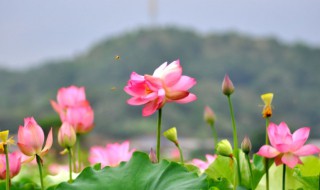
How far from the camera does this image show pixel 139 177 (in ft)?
1.67

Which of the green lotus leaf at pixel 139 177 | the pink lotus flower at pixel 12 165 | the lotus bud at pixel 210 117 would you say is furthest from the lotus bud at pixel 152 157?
the lotus bud at pixel 210 117

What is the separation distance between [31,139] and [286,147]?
23 cm

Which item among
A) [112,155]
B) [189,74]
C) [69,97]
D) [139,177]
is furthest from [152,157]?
[189,74]

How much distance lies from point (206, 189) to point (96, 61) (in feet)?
161

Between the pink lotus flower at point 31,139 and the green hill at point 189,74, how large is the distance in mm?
35769

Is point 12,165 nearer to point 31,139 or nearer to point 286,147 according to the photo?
point 31,139

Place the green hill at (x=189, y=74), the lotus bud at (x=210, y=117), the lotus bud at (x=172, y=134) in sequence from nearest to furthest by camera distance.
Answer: the lotus bud at (x=172, y=134), the lotus bud at (x=210, y=117), the green hill at (x=189, y=74)

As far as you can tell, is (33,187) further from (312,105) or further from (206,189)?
(312,105)

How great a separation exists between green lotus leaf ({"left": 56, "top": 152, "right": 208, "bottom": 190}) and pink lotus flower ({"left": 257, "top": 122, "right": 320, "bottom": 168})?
0.07 m

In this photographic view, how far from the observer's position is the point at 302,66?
4788cm

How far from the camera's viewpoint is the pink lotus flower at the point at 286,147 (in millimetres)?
500

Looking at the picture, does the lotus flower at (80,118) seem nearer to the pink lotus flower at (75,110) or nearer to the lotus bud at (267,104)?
the pink lotus flower at (75,110)

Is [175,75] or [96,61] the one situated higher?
[175,75]

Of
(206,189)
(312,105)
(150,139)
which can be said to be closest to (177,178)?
(206,189)
